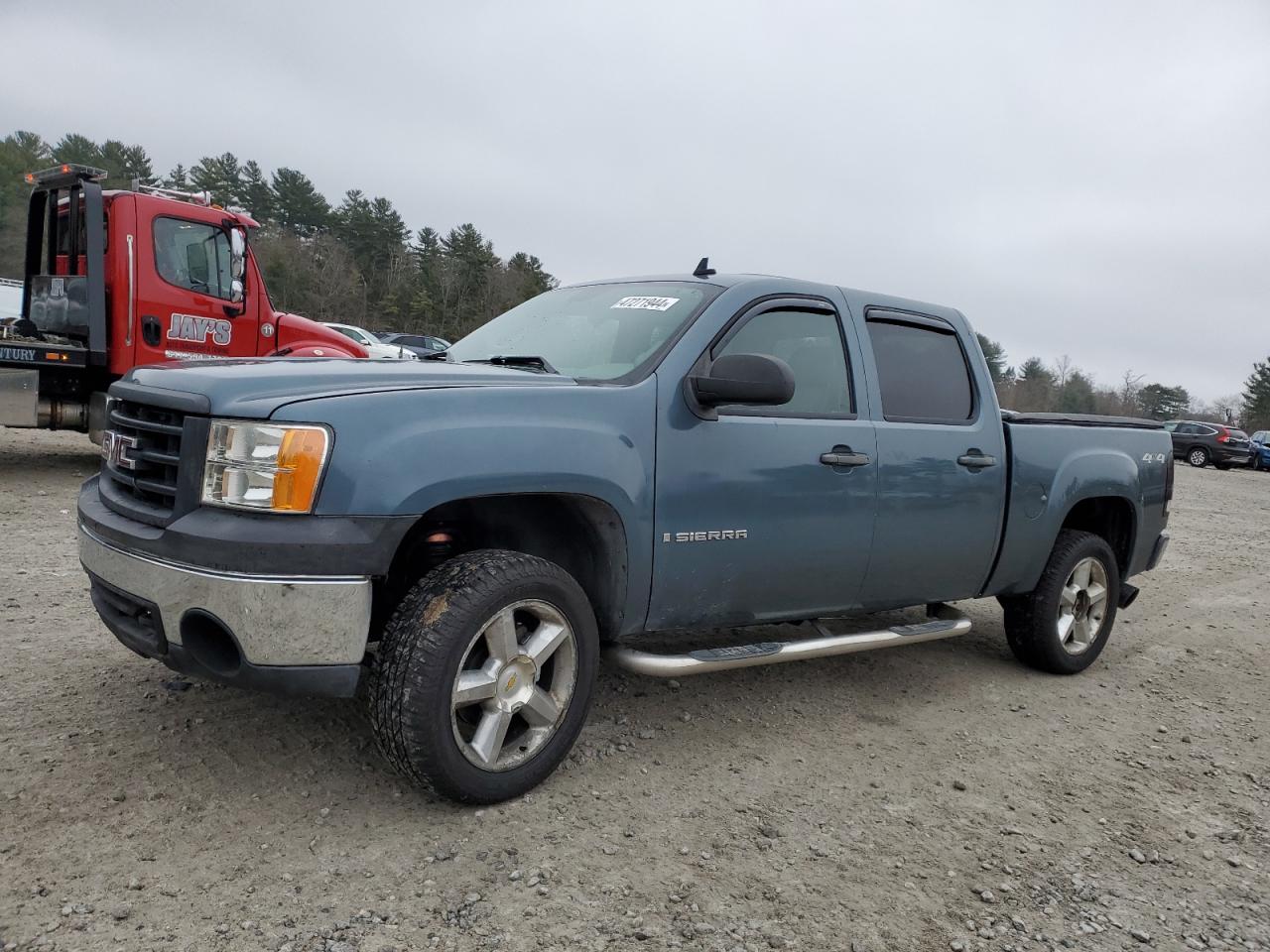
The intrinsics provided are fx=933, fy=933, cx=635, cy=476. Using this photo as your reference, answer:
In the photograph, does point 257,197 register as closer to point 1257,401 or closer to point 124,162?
point 124,162

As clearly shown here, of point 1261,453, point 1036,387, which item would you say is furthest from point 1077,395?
point 1261,453

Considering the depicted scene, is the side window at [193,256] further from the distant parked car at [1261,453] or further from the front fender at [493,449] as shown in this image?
the distant parked car at [1261,453]

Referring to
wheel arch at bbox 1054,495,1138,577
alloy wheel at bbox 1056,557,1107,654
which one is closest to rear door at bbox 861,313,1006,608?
alloy wheel at bbox 1056,557,1107,654

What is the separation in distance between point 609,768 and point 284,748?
114 centimetres

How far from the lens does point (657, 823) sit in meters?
2.99

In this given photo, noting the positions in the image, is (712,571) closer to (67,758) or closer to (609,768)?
(609,768)

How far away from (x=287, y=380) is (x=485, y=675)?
42.7 inches

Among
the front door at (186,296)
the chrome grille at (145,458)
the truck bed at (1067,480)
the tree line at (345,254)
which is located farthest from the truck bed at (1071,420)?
the tree line at (345,254)

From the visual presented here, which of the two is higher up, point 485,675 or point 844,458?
point 844,458

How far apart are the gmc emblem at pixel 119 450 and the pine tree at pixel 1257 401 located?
2773 inches

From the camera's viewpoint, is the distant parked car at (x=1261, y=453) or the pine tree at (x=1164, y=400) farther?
the pine tree at (x=1164, y=400)

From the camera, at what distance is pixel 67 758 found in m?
3.05

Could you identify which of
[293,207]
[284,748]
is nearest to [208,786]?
[284,748]

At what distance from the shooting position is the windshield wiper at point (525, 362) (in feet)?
11.8
